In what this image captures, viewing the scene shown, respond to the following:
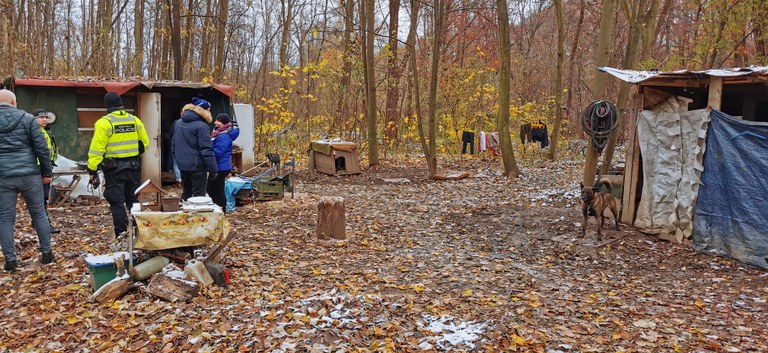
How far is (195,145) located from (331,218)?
2073mm

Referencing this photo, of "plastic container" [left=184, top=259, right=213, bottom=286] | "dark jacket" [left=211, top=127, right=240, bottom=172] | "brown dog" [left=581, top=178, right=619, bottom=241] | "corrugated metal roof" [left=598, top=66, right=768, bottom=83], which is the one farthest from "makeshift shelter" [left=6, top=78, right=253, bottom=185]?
"corrugated metal roof" [left=598, top=66, right=768, bottom=83]

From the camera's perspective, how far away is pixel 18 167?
565 centimetres

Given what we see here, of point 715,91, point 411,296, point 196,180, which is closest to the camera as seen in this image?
point 411,296

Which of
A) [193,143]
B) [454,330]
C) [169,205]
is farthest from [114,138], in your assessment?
[454,330]

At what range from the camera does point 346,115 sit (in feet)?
61.6

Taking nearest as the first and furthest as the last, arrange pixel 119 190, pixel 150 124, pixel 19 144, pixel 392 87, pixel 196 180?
pixel 19 144
pixel 119 190
pixel 196 180
pixel 150 124
pixel 392 87

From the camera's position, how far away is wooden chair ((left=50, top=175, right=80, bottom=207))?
373 inches

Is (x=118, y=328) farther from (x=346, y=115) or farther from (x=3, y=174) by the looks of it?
(x=346, y=115)

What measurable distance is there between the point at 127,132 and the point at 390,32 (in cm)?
1500

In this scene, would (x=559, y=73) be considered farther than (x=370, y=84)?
Yes

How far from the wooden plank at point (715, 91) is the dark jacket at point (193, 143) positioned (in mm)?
6694

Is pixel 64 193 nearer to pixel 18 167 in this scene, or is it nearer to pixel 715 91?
pixel 18 167

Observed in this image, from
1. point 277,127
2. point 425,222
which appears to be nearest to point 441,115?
point 277,127

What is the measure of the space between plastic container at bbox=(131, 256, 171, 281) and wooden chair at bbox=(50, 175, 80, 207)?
518 cm
